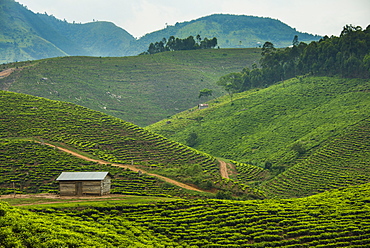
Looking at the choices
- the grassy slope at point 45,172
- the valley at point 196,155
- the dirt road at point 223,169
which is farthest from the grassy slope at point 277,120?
the grassy slope at point 45,172

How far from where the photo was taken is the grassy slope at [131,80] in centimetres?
12362

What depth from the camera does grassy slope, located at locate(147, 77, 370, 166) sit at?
75.8 m

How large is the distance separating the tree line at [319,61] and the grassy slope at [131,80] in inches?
947

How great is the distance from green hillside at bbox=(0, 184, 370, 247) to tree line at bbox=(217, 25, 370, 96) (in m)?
71.0

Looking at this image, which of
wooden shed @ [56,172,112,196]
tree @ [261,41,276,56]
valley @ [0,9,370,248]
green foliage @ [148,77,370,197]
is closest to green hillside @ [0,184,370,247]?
valley @ [0,9,370,248]

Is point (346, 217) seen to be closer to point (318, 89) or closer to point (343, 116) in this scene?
point (343, 116)

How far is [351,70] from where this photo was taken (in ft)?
330

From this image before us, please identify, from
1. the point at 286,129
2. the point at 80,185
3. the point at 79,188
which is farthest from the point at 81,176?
the point at 286,129

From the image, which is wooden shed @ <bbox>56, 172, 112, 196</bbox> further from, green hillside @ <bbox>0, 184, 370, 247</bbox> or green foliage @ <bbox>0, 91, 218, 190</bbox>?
green foliage @ <bbox>0, 91, 218, 190</bbox>

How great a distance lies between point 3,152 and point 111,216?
25.3 metres

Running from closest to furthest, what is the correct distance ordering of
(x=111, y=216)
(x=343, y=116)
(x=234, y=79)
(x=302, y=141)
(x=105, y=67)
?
(x=111, y=216), (x=302, y=141), (x=343, y=116), (x=234, y=79), (x=105, y=67)

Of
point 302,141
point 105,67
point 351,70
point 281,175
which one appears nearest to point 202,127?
point 302,141

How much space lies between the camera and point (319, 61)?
109938 millimetres

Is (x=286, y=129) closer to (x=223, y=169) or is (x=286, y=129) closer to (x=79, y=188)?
(x=223, y=169)
